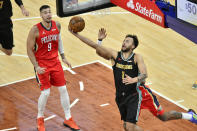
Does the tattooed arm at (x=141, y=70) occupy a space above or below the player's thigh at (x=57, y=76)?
above

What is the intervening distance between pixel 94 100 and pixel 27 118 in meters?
1.46

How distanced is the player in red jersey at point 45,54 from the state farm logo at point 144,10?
5.31 ft

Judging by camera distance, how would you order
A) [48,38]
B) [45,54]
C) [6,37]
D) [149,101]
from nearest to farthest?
1. [149,101]
2. [48,38]
3. [45,54]
4. [6,37]

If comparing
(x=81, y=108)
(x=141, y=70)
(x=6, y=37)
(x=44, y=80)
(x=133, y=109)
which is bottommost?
(x=81, y=108)

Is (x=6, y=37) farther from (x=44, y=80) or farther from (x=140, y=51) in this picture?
(x=140, y=51)

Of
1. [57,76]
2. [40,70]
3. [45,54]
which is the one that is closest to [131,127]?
[57,76]

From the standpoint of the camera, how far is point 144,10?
908 centimetres

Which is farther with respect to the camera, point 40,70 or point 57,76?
point 57,76

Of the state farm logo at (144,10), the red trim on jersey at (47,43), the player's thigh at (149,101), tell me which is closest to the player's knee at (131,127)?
the player's thigh at (149,101)

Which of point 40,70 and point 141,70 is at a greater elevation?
point 141,70

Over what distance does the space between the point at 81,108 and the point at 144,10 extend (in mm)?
2200

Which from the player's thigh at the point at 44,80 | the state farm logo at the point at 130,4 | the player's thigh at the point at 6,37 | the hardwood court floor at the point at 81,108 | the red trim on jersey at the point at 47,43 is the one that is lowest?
the hardwood court floor at the point at 81,108

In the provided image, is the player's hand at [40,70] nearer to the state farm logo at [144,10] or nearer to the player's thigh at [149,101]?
the player's thigh at [149,101]

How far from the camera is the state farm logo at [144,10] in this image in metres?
8.52
